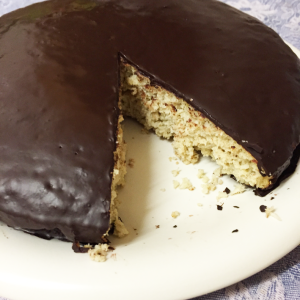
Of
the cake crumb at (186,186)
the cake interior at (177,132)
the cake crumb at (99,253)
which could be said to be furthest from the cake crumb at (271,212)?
the cake crumb at (99,253)

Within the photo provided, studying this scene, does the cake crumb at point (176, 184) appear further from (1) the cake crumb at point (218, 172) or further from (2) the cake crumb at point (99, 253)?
(2) the cake crumb at point (99, 253)

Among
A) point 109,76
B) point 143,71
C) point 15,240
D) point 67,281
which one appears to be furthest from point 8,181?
point 143,71

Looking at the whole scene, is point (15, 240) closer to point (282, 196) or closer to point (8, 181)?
point (8, 181)

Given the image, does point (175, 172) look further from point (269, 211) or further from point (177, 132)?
point (269, 211)

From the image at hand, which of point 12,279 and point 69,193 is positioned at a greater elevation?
point 69,193

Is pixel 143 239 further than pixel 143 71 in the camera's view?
No

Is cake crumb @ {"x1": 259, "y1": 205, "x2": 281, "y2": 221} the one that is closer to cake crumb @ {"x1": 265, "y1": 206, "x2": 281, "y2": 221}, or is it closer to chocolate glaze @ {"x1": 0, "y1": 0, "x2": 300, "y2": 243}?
cake crumb @ {"x1": 265, "y1": 206, "x2": 281, "y2": 221}
